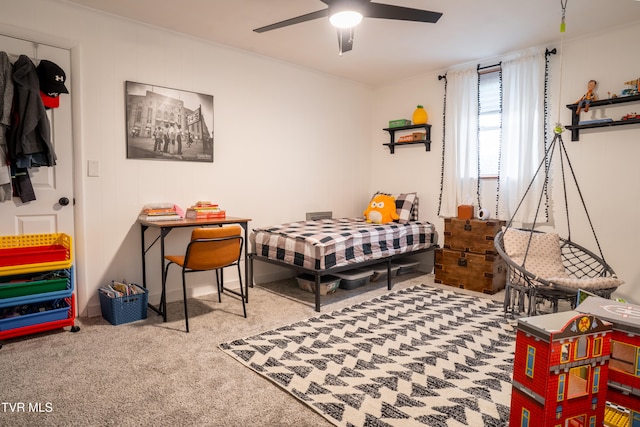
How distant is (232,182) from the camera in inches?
155

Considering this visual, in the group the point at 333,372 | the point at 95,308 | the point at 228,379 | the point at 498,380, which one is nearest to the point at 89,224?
the point at 95,308

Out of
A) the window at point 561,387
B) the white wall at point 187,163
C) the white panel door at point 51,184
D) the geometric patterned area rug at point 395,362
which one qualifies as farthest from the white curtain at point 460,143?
the white panel door at point 51,184

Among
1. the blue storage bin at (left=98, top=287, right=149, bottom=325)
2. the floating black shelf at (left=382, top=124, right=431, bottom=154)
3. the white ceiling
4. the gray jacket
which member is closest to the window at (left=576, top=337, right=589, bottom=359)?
the white ceiling

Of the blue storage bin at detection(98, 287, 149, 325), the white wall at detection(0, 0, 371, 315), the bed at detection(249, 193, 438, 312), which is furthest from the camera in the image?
the bed at detection(249, 193, 438, 312)

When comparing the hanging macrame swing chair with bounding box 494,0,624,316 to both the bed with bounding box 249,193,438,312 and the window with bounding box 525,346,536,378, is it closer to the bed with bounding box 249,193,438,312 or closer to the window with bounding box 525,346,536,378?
the bed with bounding box 249,193,438,312

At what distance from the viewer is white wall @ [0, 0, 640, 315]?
304cm

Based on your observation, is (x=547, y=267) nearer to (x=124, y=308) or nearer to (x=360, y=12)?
(x=360, y=12)

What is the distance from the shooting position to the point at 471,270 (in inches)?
154

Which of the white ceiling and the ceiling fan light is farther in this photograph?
the white ceiling

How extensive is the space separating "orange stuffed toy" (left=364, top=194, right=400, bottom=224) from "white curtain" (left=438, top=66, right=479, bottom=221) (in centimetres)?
63

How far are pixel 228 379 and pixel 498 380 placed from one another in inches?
59.4

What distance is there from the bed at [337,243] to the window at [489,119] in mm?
972

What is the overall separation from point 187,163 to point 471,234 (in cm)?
297

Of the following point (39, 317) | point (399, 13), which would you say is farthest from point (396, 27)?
point (39, 317)
